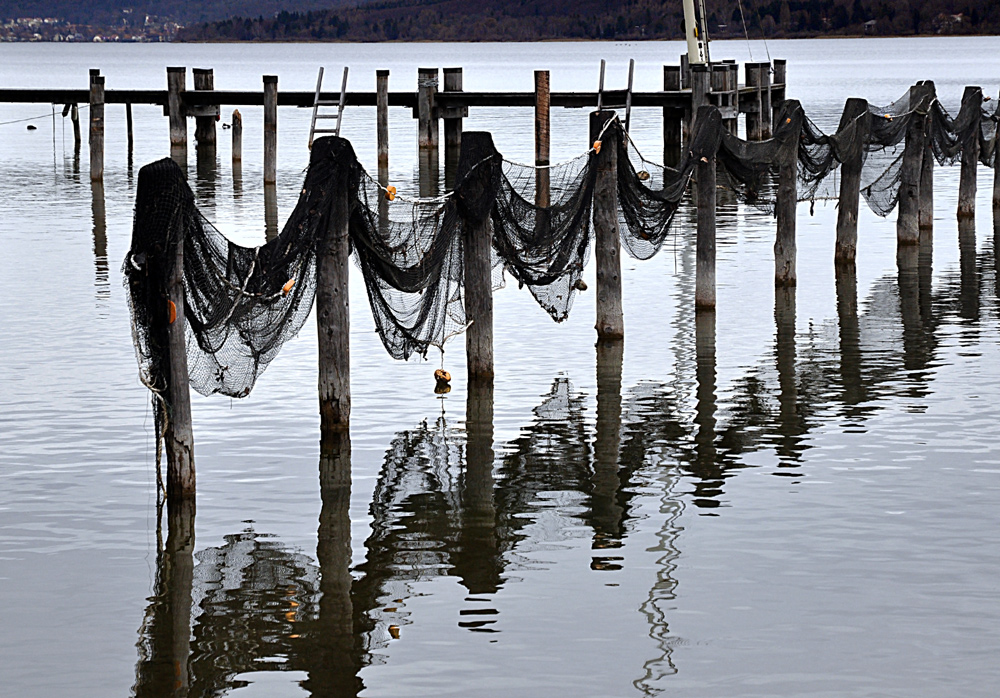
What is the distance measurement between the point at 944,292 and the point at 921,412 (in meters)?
6.27

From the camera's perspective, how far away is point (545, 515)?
398 inches

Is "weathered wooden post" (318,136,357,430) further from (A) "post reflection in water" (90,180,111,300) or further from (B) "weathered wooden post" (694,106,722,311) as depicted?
(A) "post reflection in water" (90,180,111,300)

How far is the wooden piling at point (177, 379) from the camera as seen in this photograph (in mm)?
9578

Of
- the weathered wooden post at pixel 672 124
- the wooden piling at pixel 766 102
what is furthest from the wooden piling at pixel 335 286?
the wooden piling at pixel 766 102

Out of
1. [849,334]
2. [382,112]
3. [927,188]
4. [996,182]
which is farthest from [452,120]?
[849,334]

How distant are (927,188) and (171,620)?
16924mm

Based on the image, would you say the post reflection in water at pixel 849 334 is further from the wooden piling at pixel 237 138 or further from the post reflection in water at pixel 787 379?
the wooden piling at pixel 237 138

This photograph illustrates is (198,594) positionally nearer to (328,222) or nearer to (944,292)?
(328,222)

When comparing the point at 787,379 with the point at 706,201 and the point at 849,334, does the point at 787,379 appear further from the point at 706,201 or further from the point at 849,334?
the point at 706,201

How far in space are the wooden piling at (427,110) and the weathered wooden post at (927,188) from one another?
16.6 metres

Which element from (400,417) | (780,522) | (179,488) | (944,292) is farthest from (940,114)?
(179,488)

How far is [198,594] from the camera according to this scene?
8766 millimetres

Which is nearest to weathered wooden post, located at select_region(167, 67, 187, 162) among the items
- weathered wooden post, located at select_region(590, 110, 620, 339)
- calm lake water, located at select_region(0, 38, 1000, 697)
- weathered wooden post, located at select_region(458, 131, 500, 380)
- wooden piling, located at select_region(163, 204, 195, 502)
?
Result: calm lake water, located at select_region(0, 38, 1000, 697)

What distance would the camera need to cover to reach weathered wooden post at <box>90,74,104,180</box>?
3266 centimetres
